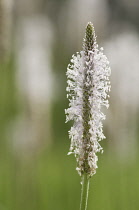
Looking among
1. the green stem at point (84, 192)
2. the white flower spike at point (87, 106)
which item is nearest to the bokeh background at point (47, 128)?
the white flower spike at point (87, 106)

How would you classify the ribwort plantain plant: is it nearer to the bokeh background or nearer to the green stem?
the green stem

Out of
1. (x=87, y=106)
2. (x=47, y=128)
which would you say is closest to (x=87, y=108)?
(x=87, y=106)

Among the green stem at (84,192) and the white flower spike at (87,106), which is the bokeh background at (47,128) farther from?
the green stem at (84,192)

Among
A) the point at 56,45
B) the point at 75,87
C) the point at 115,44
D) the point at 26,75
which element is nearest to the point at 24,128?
the point at 26,75

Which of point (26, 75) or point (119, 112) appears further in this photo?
point (26, 75)

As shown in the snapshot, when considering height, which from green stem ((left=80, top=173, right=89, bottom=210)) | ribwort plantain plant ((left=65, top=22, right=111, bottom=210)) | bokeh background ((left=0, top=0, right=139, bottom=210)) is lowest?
green stem ((left=80, top=173, right=89, bottom=210))

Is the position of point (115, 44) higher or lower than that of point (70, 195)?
higher

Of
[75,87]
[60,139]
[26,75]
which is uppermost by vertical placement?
[60,139]

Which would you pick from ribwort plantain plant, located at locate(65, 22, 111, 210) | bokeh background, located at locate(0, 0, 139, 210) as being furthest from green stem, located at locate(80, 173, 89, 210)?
bokeh background, located at locate(0, 0, 139, 210)

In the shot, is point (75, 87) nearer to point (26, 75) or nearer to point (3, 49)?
point (3, 49)

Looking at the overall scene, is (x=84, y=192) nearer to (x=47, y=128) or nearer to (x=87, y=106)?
(x=87, y=106)

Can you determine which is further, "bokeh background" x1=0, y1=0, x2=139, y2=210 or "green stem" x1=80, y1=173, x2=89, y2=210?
"bokeh background" x1=0, y1=0, x2=139, y2=210
